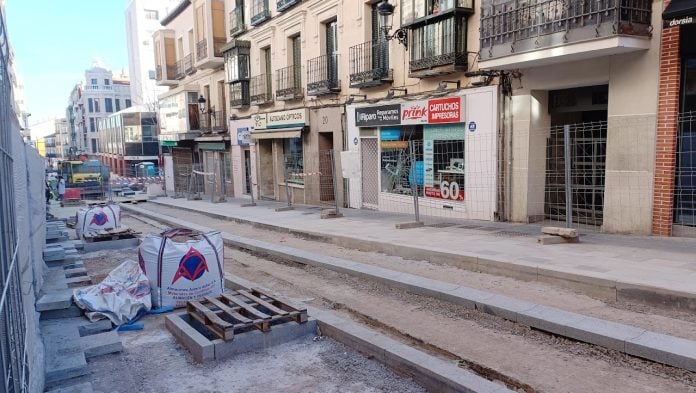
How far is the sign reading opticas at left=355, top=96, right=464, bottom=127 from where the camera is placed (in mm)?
12084

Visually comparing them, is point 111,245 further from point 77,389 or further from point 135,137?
point 135,137

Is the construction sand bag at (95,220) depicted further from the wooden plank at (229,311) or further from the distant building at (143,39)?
the distant building at (143,39)

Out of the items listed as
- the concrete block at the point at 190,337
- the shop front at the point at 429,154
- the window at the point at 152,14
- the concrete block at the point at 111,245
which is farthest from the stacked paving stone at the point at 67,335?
the window at the point at 152,14

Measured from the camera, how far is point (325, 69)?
17156 mm

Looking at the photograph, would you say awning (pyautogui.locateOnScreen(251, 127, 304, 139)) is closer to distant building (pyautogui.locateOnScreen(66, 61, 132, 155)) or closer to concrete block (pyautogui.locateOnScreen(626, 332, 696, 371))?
concrete block (pyautogui.locateOnScreen(626, 332, 696, 371))

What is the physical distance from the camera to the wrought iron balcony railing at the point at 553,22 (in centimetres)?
822

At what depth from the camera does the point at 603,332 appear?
4812 millimetres

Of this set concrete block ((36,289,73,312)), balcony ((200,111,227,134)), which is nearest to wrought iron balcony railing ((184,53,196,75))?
balcony ((200,111,227,134))

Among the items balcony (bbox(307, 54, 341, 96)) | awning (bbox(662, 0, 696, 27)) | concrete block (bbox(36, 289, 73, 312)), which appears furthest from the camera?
balcony (bbox(307, 54, 341, 96))

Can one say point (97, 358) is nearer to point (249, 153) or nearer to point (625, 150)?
point (625, 150)

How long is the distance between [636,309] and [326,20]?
47.0ft

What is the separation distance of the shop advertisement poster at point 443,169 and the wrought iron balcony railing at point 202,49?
15.8m

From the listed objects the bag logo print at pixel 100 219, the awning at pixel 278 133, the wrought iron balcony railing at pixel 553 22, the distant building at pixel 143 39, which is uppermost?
the distant building at pixel 143 39

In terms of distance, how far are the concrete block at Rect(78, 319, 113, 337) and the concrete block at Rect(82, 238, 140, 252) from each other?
6.02 meters
